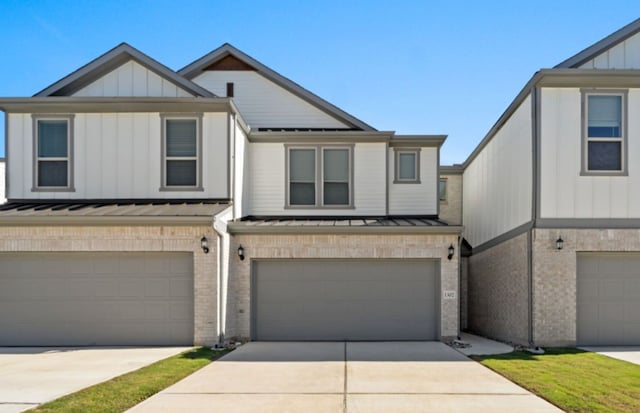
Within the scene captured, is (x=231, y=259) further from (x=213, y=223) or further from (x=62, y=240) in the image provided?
(x=62, y=240)

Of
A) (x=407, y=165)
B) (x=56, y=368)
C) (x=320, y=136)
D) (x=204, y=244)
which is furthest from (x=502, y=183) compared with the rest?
(x=56, y=368)

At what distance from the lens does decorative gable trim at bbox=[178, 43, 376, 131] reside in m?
18.7

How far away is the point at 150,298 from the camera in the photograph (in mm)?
13117

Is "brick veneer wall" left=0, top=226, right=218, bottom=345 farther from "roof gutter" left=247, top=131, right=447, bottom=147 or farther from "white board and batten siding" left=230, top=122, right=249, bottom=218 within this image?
"roof gutter" left=247, top=131, right=447, bottom=147

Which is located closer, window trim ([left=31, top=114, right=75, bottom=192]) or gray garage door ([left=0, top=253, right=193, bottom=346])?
gray garage door ([left=0, top=253, right=193, bottom=346])

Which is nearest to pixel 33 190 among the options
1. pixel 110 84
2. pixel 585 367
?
pixel 110 84

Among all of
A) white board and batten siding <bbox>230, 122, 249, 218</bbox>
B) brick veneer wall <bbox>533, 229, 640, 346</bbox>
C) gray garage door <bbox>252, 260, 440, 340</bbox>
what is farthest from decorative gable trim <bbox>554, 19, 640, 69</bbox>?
white board and batten siding <bbox>230, 122, 249, 218</bbox>

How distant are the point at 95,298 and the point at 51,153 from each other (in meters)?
4.39

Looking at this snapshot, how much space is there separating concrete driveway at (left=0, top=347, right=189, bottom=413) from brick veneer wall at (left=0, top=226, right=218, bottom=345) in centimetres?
93

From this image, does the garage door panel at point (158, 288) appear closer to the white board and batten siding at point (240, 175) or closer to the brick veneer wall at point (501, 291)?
the white board and batten siding at point (240, 175)

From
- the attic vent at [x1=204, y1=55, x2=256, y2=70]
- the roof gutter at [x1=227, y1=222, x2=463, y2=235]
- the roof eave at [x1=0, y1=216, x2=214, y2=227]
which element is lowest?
the roof gutter at [x1=227, y1=222, x2=463, y2=235]

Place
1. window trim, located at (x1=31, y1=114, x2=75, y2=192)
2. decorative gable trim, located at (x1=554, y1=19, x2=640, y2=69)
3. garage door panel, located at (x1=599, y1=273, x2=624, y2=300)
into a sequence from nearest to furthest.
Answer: garage door panel, located at (x1=599, y1=273, x2=624, y2=300) < decorative gable trim, located at (x1=554, y1=19, x2=640, y2=69) < window trim, located at (x1=31, y1=114, x2=75, y2=192)

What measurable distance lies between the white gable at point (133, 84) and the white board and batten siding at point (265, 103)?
3.86m

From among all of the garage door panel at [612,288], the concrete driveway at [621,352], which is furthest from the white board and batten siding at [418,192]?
the concrete driveway at [621,352]
